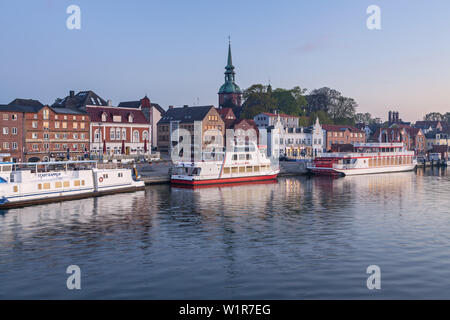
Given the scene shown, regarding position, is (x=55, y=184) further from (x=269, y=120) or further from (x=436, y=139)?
(x=436, y=139)

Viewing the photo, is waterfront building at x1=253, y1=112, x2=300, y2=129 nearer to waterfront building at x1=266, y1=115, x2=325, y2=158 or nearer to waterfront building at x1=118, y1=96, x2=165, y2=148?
waterfront building at x1=266, y1=115, x2=325, y2=158

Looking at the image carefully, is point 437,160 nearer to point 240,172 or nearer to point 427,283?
point 240,172

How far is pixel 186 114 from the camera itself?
114 meters

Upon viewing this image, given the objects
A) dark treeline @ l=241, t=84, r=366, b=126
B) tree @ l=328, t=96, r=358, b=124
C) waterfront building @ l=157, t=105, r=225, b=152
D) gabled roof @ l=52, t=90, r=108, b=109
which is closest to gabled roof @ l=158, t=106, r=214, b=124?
waterfront building @ l=157, t=105, r=225, b=152

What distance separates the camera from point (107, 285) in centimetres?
2167

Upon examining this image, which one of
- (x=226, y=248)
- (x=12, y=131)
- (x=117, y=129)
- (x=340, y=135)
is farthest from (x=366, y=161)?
(x=226, y=248)

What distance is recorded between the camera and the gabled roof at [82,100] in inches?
4107

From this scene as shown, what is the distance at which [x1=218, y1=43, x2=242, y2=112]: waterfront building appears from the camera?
16700 cm

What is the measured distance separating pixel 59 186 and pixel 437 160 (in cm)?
10209

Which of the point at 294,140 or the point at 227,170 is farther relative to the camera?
the point at 294,140

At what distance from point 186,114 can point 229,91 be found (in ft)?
190

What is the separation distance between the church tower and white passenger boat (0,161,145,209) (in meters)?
113

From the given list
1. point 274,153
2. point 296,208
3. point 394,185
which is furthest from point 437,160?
point 296,208
